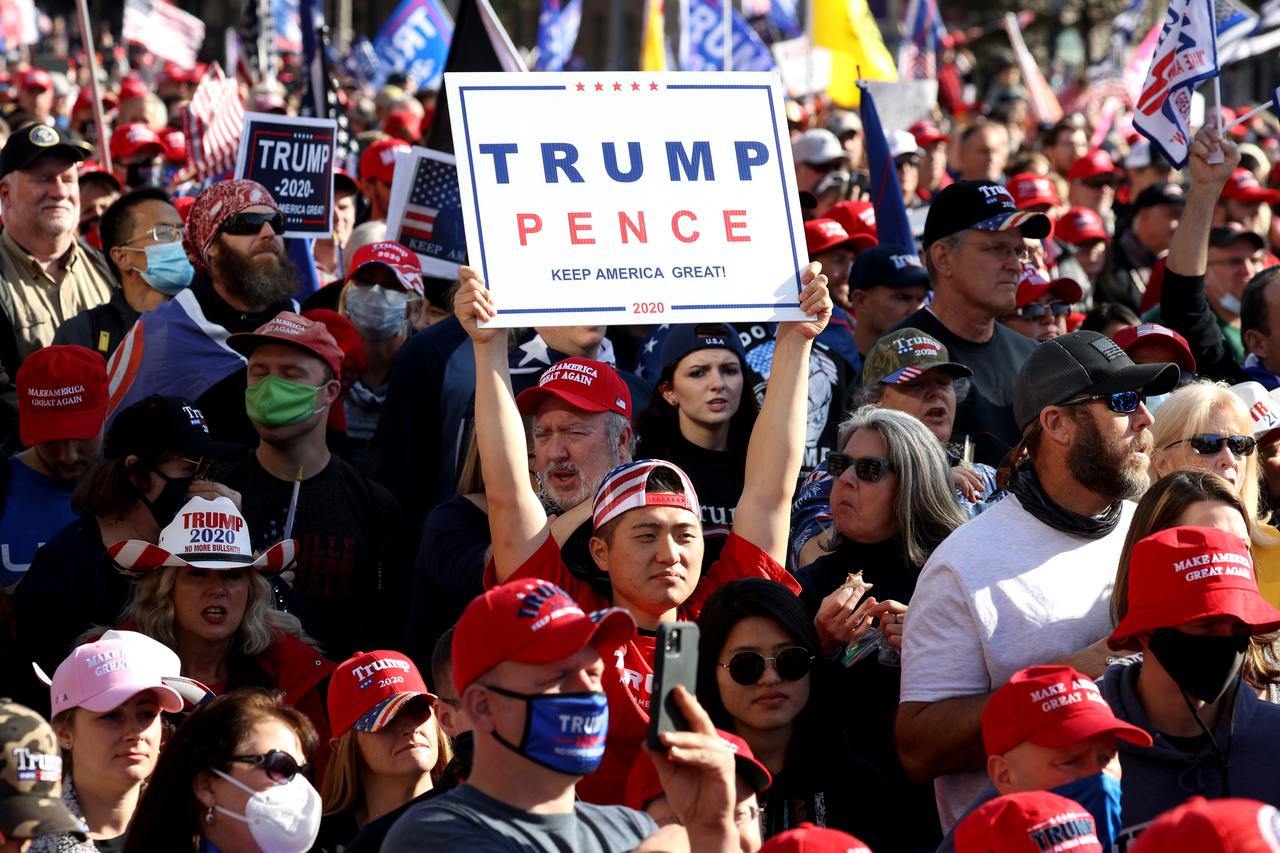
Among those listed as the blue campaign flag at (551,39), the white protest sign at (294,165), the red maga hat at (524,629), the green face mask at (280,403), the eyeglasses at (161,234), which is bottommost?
the red maga hat at (524,629)

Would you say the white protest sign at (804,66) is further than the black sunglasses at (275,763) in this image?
Yes

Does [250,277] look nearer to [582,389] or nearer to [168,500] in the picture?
[168,500]

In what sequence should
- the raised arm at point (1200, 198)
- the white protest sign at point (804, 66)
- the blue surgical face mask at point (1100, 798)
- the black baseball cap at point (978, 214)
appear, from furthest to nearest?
the white protest sign at point (804, 66), the black baseball cap at point (978, 214), the raised arm at point (1200, 198), the blue surgical face mask at point (1100, 798)

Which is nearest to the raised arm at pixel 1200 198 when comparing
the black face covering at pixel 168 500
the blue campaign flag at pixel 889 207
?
the blue campaign flag at pixel 889 207

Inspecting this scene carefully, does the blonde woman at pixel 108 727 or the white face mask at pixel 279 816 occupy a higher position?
the blonde woman at pixel 108 727

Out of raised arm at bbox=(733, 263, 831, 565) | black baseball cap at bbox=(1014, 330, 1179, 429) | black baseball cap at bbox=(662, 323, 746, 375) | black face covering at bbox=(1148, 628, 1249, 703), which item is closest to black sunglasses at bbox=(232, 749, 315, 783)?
raised arm at bbox=(733, 263, 831, 565)

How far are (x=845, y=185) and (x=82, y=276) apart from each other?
5.02m

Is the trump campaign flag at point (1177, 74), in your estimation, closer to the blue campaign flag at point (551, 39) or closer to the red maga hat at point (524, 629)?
the red maga hat at point (524, 629)

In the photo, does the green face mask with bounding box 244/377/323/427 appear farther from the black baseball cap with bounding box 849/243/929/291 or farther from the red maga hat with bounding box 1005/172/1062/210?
the red maga hat with bounding box 1005/172/1062/210

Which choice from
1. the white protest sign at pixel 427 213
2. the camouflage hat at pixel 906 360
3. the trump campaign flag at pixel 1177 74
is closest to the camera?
the camouflage hat at pixel 906 360

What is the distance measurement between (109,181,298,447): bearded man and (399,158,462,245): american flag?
1.14 metres

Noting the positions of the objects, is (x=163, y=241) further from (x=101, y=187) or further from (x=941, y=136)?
(x=941, y=136)

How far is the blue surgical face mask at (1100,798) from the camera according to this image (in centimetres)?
410

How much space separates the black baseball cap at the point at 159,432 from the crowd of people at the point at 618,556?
0.6 inches
